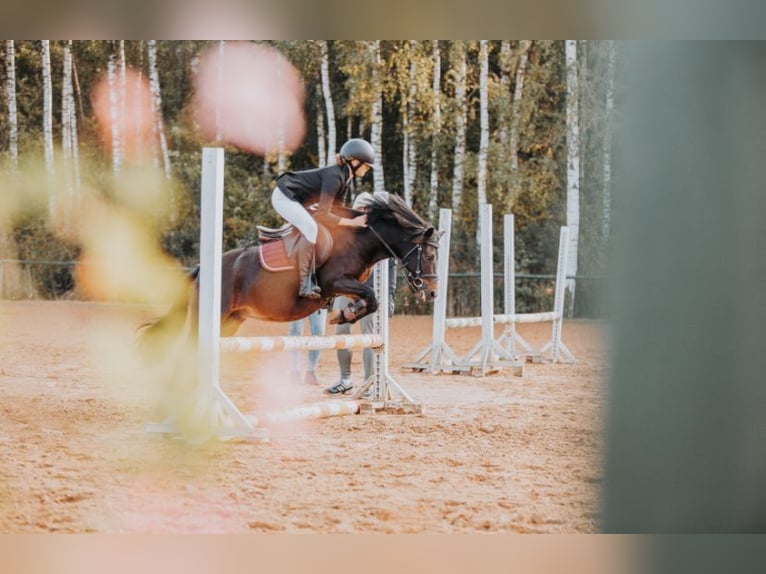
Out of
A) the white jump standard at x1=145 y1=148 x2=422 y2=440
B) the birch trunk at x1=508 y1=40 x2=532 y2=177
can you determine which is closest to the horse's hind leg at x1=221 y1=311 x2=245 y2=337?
the white jump standard at x1=145 y1=148 x2=422 y2=440

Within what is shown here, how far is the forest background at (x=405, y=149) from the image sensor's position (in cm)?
1170

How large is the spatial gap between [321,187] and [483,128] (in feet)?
25.5

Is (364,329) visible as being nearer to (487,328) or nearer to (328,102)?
(487,328)

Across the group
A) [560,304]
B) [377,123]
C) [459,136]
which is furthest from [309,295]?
[459,136]

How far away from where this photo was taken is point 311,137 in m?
13.0

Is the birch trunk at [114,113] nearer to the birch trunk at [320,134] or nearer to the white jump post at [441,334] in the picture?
the birch trunk at [320,134]

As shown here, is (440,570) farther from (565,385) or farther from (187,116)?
(187,116)

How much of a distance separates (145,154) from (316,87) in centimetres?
233

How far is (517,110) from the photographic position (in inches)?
485

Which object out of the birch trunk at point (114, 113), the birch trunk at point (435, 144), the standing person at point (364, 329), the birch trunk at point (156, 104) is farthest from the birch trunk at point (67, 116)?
the standing person at point (364, 329)

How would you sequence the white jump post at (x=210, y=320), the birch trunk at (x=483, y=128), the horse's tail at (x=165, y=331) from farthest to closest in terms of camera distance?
the birch trunk at (x=483, y=128), the horse's tail at (x=165, y=331), the white jump post at (x=210, y=320)

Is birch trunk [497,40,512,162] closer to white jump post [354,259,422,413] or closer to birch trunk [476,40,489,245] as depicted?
birch trunk [476,40,489,245]

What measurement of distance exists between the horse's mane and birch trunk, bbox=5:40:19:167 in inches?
352

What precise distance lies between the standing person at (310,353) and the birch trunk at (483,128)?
5.96 metres
